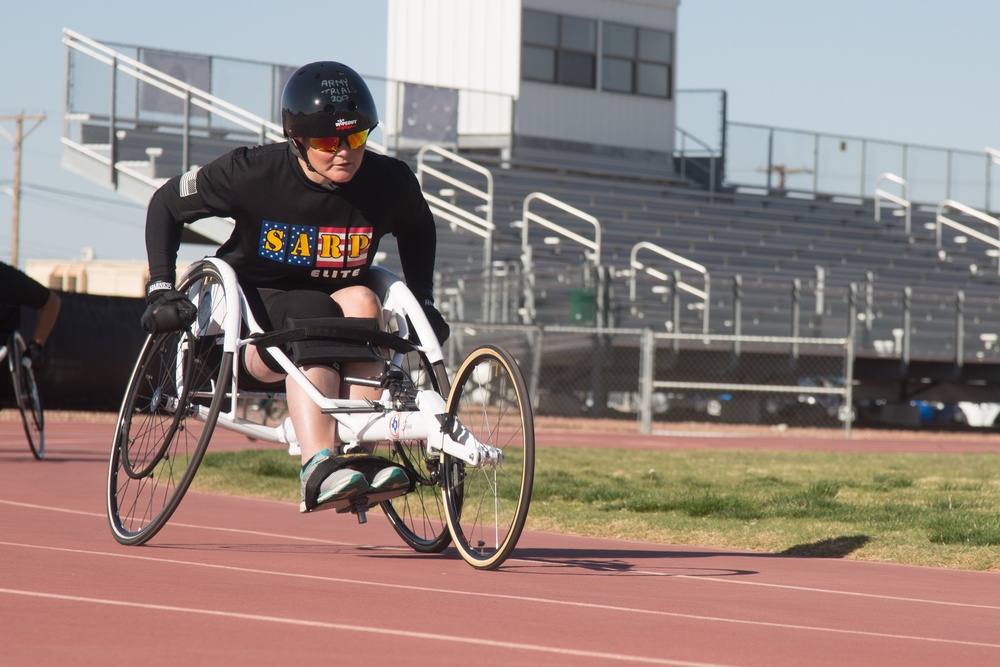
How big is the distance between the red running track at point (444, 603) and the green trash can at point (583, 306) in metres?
15.1

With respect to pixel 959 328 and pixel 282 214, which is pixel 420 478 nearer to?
pixel 282 214

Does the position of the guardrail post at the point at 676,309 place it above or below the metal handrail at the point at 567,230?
below

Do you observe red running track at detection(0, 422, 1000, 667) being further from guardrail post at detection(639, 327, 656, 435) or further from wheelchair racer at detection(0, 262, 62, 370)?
guardrail post at detection(639, 327, 656, 435)

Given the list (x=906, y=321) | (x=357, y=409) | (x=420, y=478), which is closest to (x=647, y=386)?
(x=906, y=321)

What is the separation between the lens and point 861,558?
7.02 m

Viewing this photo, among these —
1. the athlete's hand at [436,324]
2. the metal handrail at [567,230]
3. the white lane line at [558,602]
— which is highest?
the metal handrail at [567,230]

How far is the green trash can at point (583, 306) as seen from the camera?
22.4 m

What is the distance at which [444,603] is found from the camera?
14.8 feet

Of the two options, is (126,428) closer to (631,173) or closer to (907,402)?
(907,402)

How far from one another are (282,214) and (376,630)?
2.26 m

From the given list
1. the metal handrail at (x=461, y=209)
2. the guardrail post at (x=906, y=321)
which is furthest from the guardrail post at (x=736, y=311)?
the metal handrail at (x=461, y=209)

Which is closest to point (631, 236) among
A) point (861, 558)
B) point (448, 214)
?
point (448, 214)

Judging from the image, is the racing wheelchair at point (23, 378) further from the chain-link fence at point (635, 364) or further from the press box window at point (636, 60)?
the press box window at point (636, 60)

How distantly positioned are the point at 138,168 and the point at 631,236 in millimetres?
9440
